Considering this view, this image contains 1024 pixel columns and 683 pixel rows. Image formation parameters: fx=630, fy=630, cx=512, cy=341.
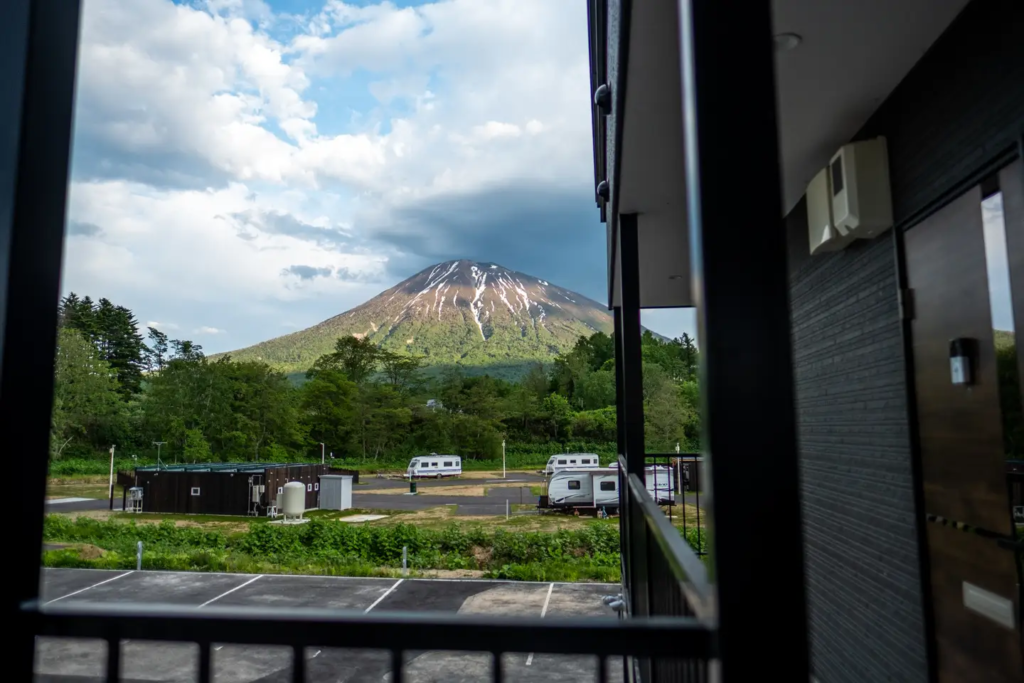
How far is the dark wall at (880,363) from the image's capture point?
71.4 inches

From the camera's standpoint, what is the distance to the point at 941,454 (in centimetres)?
213

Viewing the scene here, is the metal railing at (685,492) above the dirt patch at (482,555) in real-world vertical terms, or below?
above

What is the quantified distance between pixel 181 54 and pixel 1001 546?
6212 centimetres

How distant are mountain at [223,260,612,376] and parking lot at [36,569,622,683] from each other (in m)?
75.0

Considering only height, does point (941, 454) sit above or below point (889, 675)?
above

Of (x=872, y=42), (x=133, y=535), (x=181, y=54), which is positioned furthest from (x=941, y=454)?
(x=181, y=54)

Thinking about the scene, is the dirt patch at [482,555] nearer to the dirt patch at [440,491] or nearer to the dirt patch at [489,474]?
the dirt patch at [440,491]

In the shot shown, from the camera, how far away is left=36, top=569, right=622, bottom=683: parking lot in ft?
21.1

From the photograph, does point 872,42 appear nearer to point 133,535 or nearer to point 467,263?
point 133,535

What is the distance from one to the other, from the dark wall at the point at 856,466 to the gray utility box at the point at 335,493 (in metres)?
17.0

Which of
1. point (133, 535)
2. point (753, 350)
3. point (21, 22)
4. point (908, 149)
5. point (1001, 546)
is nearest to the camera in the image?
point (753, 350)

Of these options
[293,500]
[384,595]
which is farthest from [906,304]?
[293,500]

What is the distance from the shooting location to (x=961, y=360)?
6.48 ft

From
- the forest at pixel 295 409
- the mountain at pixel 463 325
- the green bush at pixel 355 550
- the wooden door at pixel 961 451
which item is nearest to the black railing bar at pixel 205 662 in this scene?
the wooden door at pixel 961 451
